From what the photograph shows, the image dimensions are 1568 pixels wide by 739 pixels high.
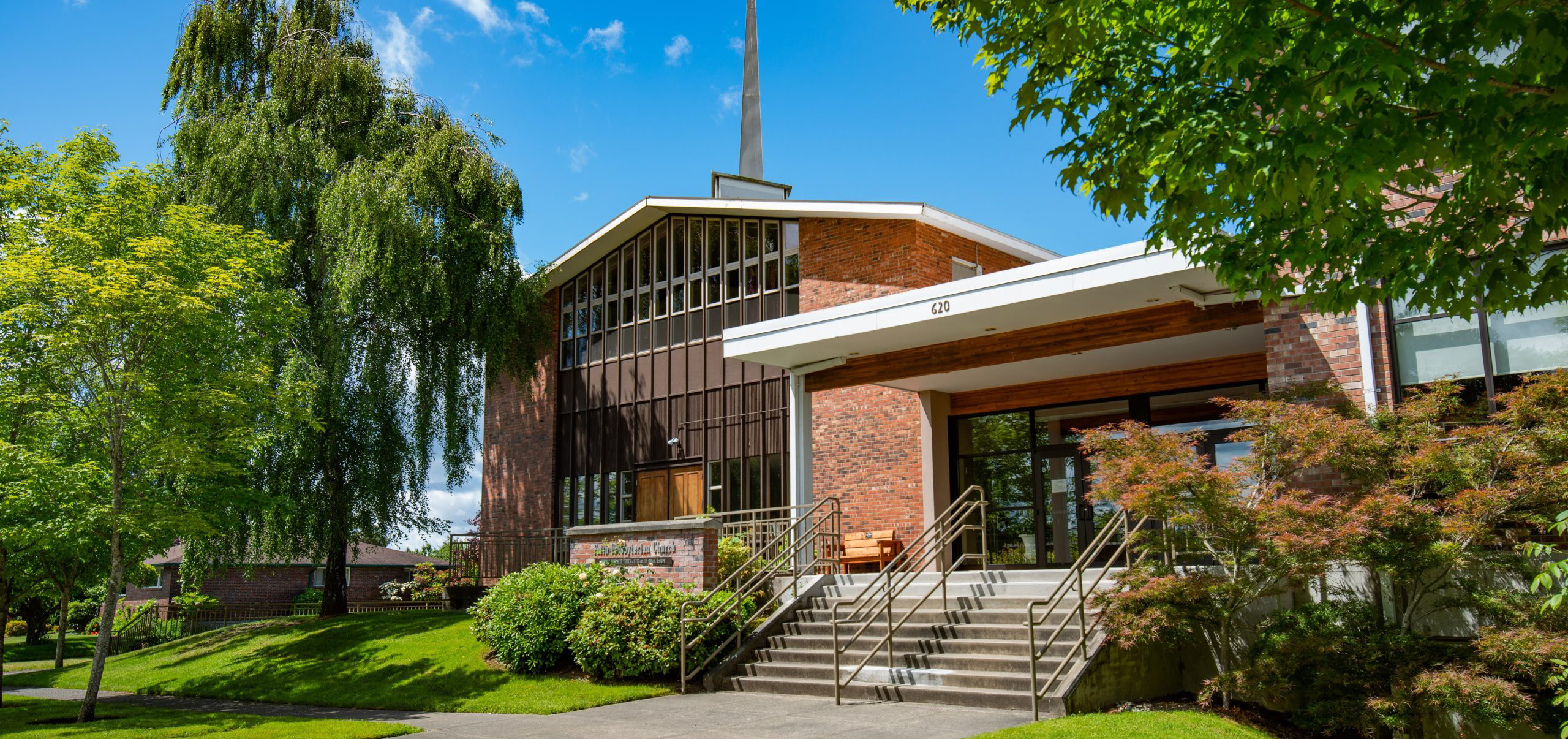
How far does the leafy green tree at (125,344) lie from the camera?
12.9 metres

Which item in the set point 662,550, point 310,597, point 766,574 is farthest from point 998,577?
point 310,597

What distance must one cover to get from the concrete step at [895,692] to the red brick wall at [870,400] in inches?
243

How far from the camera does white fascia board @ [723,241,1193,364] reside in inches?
436

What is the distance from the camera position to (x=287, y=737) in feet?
32.8

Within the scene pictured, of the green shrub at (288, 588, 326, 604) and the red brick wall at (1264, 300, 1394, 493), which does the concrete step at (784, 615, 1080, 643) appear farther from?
the green shrub at (288, 588, 326, 604)

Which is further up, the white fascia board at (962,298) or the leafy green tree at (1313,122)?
the white fascia board at (962,298)

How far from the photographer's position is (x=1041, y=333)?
1329cm

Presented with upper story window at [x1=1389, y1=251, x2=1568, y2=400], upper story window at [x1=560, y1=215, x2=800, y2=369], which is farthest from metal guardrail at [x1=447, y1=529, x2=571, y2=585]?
upper story window at [x1=1389, y1=251, x2=1568, y2=400]

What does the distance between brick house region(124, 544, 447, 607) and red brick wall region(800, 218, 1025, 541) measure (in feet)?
68.3

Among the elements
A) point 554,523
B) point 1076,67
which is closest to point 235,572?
point 554,523

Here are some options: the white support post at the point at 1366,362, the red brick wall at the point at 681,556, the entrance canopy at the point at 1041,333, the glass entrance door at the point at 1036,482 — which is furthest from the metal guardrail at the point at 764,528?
the white support post at the point at 1366,362

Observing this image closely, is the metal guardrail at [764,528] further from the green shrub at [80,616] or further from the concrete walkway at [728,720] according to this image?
the green shrub at [80,616]

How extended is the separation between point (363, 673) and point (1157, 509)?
11676 millimetres

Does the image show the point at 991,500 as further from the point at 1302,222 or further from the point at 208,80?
the point at 208,80
